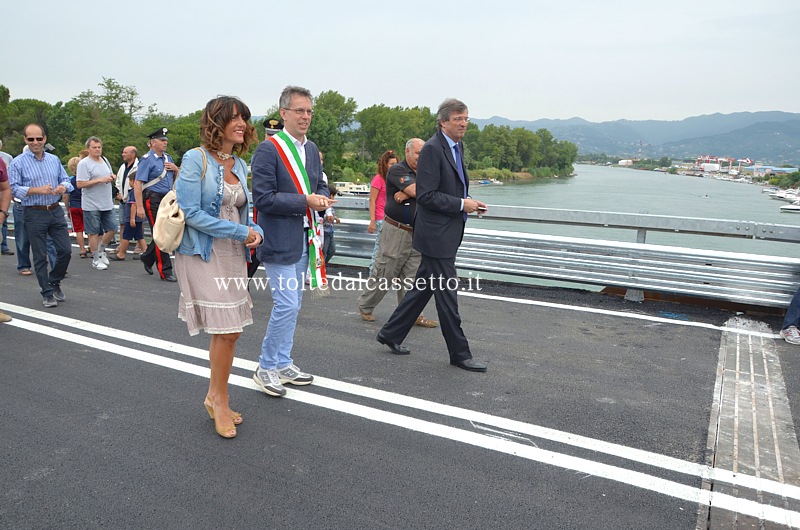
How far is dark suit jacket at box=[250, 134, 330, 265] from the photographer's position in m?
3.68

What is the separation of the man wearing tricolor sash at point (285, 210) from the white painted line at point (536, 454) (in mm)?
367

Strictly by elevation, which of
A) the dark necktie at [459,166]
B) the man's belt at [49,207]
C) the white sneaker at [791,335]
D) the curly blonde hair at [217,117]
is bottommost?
the white sneaker at [791,335]

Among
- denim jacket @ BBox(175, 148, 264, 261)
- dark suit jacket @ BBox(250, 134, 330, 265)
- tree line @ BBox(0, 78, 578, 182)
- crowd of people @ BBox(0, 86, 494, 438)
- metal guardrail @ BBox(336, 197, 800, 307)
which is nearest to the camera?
denim jacket @ BBox(175, 148, 264, 261)

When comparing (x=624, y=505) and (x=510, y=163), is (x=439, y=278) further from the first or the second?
(x=510, y=163)

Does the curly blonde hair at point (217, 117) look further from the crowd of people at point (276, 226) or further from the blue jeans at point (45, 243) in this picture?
the blue jeans at point (45, 243)

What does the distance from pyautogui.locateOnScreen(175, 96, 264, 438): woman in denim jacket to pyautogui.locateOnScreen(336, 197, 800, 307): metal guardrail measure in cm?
433

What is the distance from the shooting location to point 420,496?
273 centimetres

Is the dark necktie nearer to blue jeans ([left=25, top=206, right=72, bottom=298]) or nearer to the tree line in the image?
blue jeans ([left=25, top=206, right=72, bottom=298])

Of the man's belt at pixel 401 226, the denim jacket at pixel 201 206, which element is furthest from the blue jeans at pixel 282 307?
the man's belt at pixel 401 226

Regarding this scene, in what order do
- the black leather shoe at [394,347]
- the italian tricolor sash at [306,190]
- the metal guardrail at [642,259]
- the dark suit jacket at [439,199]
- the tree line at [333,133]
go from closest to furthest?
the italian tricolor sash at [306,190] < the dark suit jacket at [439,199] < the black leather shoe at [394,347] < the metal guardrail at [642,259] < the tree line at [333,133]

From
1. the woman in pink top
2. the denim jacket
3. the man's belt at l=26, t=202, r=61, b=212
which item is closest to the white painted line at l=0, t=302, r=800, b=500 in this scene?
the denim jacket

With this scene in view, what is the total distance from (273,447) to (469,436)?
3.61 ft

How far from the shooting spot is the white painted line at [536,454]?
2.68 meters

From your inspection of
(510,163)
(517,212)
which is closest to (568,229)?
(517,212)
